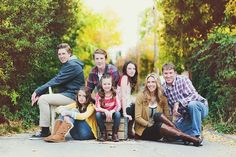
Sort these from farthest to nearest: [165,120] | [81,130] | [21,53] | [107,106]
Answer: [21,53], [81,130], [107,106], [165,120]

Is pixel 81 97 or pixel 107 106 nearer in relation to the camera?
pixel 107 106

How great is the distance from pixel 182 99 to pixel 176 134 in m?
0.80

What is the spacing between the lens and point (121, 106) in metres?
10.6

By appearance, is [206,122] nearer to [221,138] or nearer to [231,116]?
[231,116]

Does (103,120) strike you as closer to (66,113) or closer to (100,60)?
(66,113)

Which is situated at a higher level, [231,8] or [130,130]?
[231,8]

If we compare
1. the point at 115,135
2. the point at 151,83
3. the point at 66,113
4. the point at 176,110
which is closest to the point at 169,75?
the point at 151,83

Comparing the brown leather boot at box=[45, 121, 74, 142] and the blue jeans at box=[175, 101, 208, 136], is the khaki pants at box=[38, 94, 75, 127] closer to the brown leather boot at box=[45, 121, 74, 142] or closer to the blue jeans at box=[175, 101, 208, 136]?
the brown leather boot at box=[45, 121, 74, 142]

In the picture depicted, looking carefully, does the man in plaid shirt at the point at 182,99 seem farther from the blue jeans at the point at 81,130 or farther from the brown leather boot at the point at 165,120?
the blue jeans at the point at 81,130

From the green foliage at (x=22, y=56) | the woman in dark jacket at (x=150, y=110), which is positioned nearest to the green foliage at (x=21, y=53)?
the green foliage at (x=22, y=56)

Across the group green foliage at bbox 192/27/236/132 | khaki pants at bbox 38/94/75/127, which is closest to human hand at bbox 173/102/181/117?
khaki pants at bbox 38/94/75/127

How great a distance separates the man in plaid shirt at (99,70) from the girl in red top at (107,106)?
0.28 m

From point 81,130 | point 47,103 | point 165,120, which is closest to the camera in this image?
point 165,120

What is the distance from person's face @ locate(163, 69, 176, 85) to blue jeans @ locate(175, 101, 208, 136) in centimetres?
63
